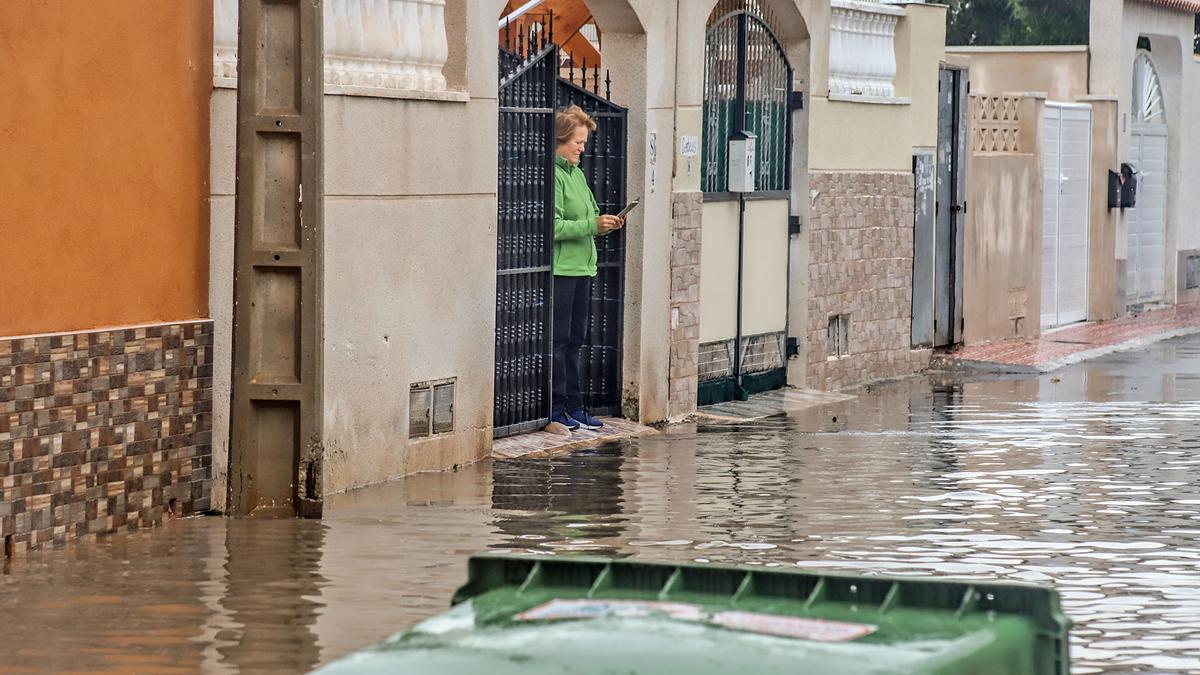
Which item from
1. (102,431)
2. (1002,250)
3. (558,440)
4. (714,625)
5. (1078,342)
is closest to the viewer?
(714,625)

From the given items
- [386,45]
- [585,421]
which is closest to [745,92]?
[585,421]

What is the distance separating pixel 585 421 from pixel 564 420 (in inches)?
6.1

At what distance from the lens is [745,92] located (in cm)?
1605

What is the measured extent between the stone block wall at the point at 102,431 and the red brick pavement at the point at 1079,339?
1087cm

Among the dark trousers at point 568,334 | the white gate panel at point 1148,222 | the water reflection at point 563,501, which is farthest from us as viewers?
the white gate panel at point 1148,222

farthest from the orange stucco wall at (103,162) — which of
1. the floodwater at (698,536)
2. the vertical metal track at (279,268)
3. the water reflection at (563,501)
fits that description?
the water reflection at (563,501)

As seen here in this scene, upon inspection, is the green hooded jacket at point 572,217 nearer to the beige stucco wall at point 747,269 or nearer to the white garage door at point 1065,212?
the beige stucco wall at point 747,269

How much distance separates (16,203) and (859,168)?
988 centimetres

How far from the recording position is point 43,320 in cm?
919

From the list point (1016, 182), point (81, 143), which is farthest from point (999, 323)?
point (81, 143)

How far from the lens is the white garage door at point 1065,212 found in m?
23.9

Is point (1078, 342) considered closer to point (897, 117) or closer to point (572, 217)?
point (897, 117)

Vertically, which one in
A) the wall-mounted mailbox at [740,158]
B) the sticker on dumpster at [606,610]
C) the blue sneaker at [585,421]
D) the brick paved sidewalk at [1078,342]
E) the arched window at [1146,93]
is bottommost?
the blue sneaker at [585,421]

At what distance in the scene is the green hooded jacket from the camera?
13477mm
